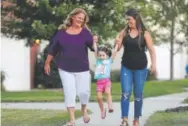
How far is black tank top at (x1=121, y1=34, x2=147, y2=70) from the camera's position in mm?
9086

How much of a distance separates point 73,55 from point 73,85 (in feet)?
1.48

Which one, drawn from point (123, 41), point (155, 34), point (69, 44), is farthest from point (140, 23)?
point (155, 34)

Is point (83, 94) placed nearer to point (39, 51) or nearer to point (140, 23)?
point (140, 23)

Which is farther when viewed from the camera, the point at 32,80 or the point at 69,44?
the point at 32,80

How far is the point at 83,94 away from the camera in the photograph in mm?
9133

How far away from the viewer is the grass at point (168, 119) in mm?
9773

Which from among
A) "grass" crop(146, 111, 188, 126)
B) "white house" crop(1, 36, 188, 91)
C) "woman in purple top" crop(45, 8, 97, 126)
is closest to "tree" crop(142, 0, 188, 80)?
"white house" crop(1, 36, 188, 91)

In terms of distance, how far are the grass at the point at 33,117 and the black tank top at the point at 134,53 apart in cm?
167

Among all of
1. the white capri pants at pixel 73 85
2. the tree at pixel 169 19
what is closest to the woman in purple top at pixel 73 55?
the white capri pants at pixel 73 85

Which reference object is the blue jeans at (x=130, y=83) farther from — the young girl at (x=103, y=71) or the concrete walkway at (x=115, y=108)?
the young girl at (x=103, y=71)

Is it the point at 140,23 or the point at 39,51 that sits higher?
the point at 140,23

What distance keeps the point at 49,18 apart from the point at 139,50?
10.6 m

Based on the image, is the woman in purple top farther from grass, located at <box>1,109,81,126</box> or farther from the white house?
the white house

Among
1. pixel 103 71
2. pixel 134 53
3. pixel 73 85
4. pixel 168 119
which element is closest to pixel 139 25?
pixel 134 53
